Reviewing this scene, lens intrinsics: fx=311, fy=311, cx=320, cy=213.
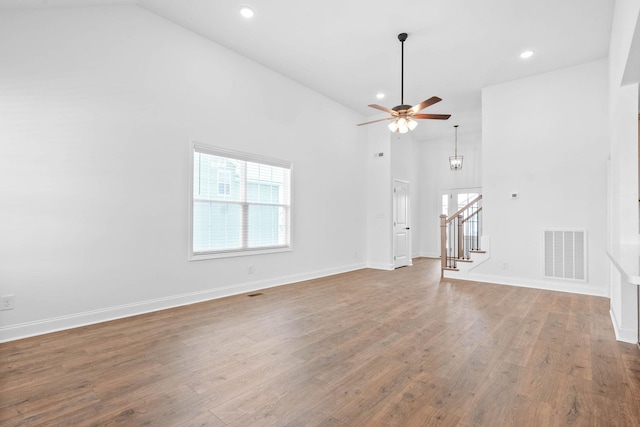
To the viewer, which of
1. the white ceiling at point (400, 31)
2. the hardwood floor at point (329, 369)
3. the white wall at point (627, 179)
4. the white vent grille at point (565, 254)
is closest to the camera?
the hardwood floor at point (329, 369)

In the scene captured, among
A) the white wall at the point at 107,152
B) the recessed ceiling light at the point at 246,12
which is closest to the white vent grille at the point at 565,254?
the white wall at the point at 107,152

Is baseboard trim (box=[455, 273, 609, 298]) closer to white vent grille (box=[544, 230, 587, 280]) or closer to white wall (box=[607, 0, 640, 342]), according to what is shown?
white vent grille (box=[544, 230, 587, 280])

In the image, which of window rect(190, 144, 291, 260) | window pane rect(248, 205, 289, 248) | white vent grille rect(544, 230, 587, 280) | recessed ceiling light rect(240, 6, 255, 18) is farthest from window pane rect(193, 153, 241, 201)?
white vent grille rect(544, 230, 587, 280)

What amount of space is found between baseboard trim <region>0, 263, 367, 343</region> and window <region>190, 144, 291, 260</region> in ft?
1.72

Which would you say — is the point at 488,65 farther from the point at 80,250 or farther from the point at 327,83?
the point at 80,250

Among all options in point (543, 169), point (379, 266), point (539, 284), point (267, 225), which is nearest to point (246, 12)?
point (267, 225)

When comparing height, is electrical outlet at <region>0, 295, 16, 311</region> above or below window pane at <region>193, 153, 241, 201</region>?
below

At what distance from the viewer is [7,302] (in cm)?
286

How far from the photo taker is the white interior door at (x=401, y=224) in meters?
7.47

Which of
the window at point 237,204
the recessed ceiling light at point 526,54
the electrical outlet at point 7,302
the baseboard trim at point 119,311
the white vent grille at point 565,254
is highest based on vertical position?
the recessed ceiling light at point 526,54

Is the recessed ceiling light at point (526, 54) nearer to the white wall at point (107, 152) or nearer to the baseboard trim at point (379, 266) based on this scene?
the white wall at point (107, 152)

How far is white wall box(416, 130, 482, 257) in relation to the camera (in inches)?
355

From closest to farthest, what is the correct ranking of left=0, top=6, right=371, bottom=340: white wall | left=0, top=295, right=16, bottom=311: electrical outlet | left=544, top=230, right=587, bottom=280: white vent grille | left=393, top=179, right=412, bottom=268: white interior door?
left=0, top=295, right=16, bottom=311: electrical outlet < left=0, top=6, right=371, bottom=340: white wall < left=544, top=230, right=587, bottom=280: white vent grille < left=393, top=179, right=412, bottom=268: white interior door

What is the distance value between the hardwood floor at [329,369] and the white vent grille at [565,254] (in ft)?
3.83
